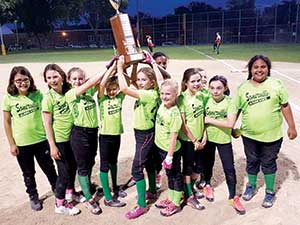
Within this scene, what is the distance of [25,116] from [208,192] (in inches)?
94.7

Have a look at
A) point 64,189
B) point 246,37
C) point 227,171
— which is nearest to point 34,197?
point 64,189

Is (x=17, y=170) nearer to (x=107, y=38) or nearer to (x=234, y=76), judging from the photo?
(x=234, y=76)

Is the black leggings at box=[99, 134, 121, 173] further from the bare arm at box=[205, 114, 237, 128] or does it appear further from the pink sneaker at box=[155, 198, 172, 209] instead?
the bare arm at box=[205, 114, 237, 128]

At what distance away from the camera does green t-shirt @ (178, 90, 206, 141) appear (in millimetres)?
3822

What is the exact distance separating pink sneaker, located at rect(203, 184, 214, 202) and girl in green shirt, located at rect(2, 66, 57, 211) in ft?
6.59

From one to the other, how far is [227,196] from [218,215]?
496 mm

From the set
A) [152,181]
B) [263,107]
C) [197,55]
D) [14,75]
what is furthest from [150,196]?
[197,55]

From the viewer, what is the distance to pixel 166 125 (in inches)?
142

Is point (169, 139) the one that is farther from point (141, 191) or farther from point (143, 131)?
point (141, 191)

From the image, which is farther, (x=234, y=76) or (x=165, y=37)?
(x=165, y=37)

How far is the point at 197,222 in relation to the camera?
3730 mm

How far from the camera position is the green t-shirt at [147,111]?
3.71 meters

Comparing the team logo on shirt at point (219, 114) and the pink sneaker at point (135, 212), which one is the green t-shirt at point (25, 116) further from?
the team logo on shirt at point (219, 114)

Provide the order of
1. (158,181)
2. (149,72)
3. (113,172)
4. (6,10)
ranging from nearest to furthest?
(149,72), (113,172), (158,181), (6,10)
